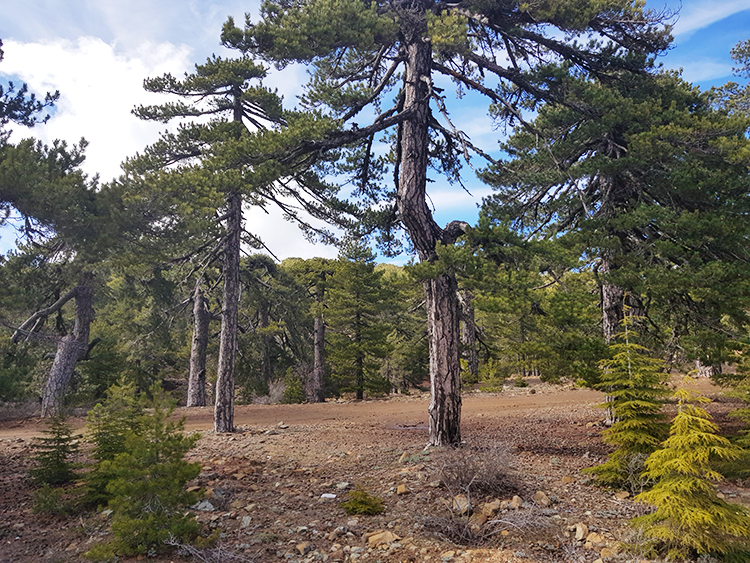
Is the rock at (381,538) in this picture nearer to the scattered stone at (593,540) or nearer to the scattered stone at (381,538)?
the scattered stone at (381,538)

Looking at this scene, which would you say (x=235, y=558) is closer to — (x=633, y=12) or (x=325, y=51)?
(x=325, y=51)

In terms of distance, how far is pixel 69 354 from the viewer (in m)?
17.6

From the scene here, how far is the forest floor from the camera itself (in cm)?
506

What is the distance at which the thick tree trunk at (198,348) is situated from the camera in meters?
20.0

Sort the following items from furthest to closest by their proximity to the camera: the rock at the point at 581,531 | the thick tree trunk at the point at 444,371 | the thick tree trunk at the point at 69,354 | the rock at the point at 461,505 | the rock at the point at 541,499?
1. the thick tree trunk at the point at 69,354
2. the thick tree trunk at the point at 444,371
3. the rock at the point at 541,499
4. the rock at the point at 461,505
5. the rock at the point at 581,531

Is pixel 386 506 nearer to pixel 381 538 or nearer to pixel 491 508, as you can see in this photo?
pixel 381 538

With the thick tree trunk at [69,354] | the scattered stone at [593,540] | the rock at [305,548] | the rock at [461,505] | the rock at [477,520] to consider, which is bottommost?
the scattered stone at [593,540]

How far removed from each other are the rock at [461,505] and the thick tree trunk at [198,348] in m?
15.6

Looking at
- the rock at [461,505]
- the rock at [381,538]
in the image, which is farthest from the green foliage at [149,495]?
the rock at [461,505]

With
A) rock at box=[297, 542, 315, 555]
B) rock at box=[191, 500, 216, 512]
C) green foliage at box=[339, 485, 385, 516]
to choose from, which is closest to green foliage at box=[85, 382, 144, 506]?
rock at box=[191, 500, 216, 512]

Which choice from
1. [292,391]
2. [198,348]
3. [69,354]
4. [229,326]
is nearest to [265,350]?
[292,391]

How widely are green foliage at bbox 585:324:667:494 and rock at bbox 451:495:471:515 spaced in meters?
2.02

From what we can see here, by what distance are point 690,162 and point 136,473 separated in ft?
34.8

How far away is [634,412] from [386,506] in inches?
144
